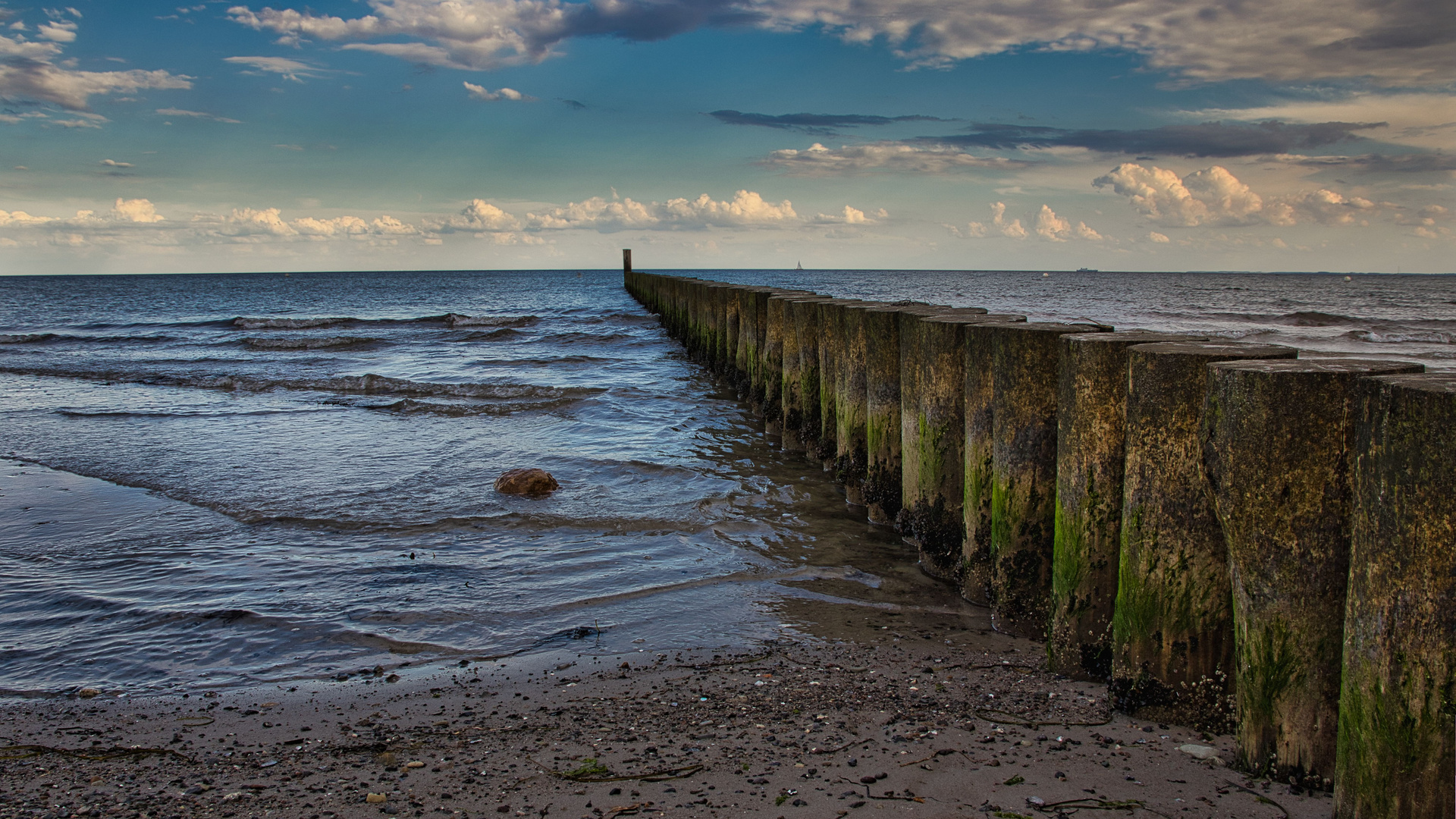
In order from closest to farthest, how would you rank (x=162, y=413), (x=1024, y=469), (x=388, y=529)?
(x=1024, y=469) → (x=388, y=529) → (x=162, y=413)

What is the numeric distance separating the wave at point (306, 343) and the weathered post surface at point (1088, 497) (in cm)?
2290

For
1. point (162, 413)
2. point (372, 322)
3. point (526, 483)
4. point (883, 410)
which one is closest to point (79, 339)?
point (372, 322)

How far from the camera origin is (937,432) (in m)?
5.05

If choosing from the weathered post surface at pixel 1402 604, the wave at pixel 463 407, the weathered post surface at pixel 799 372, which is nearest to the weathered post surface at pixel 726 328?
the wave at pixel 463 407

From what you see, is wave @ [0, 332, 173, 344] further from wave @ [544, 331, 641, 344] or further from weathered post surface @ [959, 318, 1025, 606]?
weathered post surface @ [959, 318, 1025, 606]

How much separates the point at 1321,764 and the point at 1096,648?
1034 millimetres

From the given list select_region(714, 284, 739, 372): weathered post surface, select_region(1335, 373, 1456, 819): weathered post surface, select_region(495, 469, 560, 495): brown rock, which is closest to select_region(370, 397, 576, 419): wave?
select_region(714, 284, 739, 372): weathered post surface

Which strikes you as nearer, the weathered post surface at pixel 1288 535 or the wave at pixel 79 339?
the weathered post surface at pixel 1288 535

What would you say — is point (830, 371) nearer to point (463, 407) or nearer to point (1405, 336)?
point (463, 407)

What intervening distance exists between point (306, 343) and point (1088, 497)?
79.2ft

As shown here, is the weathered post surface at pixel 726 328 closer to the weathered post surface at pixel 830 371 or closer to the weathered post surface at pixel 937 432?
the weathered post surface at pixel 830 371

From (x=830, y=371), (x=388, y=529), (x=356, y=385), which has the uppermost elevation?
(x=830, y=371)

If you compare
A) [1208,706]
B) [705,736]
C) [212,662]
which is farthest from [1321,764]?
[212,662]

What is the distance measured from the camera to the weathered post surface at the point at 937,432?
16.2ft
